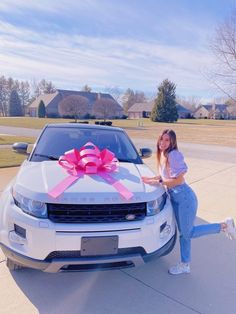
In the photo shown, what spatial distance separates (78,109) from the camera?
147 ft

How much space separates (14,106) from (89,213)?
81.6m

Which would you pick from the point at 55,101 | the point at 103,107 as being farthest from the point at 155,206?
the point at 55,101

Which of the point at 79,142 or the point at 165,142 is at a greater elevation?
the point at 165,142

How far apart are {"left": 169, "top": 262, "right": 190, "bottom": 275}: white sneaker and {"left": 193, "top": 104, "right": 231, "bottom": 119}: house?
4053 inches

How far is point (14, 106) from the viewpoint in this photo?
7806 cm

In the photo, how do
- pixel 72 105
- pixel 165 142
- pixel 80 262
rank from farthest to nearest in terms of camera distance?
1. pixel 72 105
2. pixel 165 142
3. pixel 80 262

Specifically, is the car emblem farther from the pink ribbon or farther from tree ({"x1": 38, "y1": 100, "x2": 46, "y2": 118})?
tree ({"x1": 38, "y1": 100, "x2": 46, "y2": 118})

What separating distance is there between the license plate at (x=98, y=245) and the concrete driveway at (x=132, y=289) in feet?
1.75

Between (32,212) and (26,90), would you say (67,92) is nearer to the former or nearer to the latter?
(26,90)

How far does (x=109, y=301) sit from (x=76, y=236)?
29.8 inches

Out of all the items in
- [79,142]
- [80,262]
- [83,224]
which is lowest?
[80,262]

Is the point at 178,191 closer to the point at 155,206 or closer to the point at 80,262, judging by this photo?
the point at 155,206

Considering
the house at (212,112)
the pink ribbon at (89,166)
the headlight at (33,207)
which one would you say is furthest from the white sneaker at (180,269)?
the house at (212,112)

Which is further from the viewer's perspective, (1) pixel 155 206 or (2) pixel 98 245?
(1) pixel 155 206
